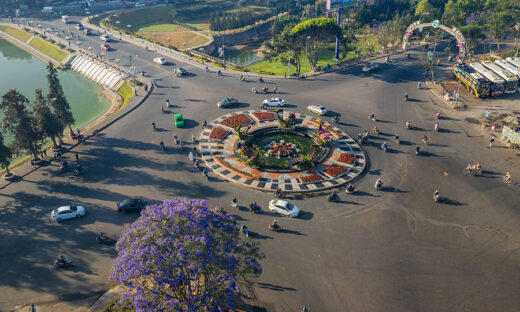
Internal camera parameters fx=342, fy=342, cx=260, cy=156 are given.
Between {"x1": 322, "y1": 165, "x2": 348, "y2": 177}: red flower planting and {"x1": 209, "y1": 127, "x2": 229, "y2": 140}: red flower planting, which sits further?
{"x1": 209, "y1": 127, "x2": 229, "y2": 140}: red flower planting

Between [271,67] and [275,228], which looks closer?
[275,228]

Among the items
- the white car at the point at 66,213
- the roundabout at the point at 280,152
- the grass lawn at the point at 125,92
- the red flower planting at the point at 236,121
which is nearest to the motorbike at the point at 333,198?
the roundabout at the point at 280,152

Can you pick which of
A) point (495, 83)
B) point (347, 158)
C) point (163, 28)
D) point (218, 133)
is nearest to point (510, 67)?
point (495, 83)

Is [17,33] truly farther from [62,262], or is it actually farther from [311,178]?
[311,178]

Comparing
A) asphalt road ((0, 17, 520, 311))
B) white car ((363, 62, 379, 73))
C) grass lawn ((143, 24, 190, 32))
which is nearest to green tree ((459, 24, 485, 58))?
white car ((363, 62, 379, 73))

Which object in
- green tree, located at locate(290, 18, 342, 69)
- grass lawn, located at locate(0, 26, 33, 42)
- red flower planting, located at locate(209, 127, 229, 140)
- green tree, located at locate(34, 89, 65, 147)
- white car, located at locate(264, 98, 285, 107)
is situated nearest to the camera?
green tree, located at locate(34, 89, 65, 147)

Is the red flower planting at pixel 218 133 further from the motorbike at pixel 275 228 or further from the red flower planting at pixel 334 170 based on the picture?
the motorbike at pixel 275 228

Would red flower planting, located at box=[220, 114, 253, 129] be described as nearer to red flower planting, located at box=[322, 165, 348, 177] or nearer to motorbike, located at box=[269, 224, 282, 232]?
red flower planting, located at box=[322, 165, 348, 177]
